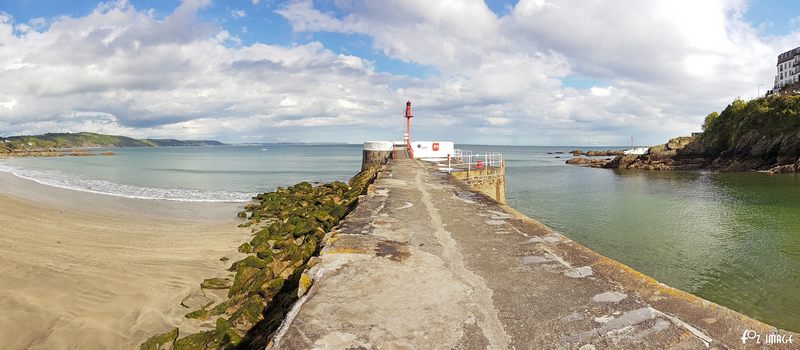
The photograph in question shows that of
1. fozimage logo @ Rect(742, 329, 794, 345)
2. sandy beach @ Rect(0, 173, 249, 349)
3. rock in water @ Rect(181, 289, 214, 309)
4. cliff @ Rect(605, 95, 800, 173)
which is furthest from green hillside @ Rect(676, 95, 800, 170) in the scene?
rock in water @ Rect(181, 289, 214, 309)

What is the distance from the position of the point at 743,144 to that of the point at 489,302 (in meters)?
59.2

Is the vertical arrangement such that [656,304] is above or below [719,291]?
above

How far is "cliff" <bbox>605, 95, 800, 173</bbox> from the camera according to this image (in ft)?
144

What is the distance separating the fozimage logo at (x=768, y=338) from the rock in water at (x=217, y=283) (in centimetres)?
804

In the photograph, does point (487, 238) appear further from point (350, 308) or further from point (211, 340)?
point (211, 340)

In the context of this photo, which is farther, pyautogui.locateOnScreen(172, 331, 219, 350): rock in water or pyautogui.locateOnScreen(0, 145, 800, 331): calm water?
pyautogui.locateOnScreen(0, 145, 800, 331): calm water

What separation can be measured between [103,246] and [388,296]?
1090 centimetres

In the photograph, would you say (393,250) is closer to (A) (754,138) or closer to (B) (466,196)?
(B) (466,196)

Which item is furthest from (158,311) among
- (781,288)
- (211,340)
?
(781,288)

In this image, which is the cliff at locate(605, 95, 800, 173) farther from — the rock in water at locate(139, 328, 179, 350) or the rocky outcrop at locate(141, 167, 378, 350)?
the rock in water at locate(139, 328, 179, 350)

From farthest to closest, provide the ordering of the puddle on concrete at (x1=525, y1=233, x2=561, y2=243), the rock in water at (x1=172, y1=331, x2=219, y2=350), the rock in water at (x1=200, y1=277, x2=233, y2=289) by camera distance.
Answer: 1. the rock in water at (x1=200, y1=277, x2=233, y2=289)
2. the puddle on concrete at (x1=525, y1=233, x2=561, y2=243)
3. the rock in water at (x1=172, y1=331, x2=219, y2=350)

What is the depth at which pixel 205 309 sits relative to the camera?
7508 mm

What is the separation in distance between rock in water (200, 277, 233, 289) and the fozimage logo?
26.4ft

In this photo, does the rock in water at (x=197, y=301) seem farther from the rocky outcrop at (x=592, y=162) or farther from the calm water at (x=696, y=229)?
the rocky outcrop at (x=592, y=162)
